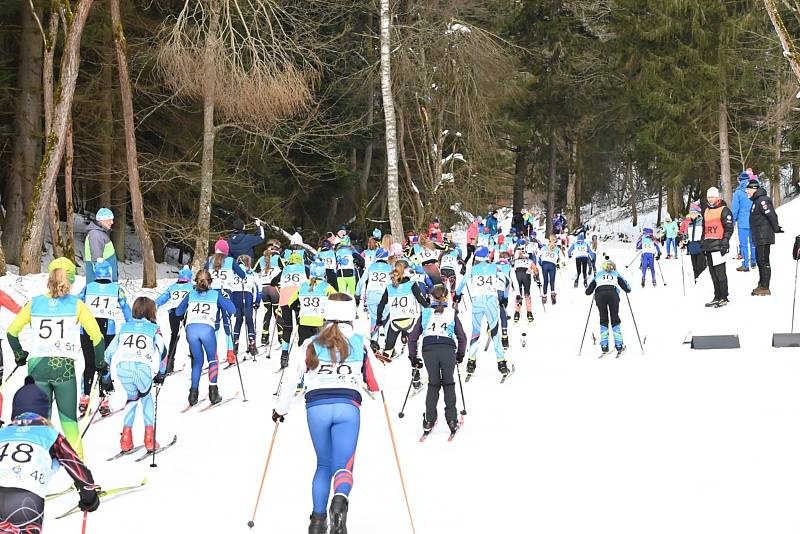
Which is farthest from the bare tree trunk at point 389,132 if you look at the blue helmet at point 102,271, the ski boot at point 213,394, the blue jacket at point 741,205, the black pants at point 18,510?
the black pants at point 18,510

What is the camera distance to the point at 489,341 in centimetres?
1592

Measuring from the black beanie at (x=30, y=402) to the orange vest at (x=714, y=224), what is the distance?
13493 millimetres

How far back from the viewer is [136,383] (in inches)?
345

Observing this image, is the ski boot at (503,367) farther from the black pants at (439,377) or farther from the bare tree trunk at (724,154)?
the bare tree trunk at (724,154)

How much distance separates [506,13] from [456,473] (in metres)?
36.9

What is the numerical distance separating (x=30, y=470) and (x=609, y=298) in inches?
411

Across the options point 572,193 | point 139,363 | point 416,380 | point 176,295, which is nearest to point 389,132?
point 176,295

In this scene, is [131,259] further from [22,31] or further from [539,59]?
[539,59]

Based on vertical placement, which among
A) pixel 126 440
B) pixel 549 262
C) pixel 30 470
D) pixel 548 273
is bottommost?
→ pixel 126 440

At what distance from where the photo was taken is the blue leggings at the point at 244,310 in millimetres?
14789

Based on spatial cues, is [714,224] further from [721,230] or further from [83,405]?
[83,405]

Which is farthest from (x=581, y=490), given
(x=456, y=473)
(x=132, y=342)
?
(x=132, y=342)

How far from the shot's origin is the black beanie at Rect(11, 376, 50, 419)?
5.29 m

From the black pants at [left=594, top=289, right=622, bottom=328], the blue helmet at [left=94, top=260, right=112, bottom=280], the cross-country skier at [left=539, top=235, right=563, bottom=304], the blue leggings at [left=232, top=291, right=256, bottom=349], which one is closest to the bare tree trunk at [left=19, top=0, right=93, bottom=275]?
the blue leggings at [left=232, top=291, right=256, bottom=349]
